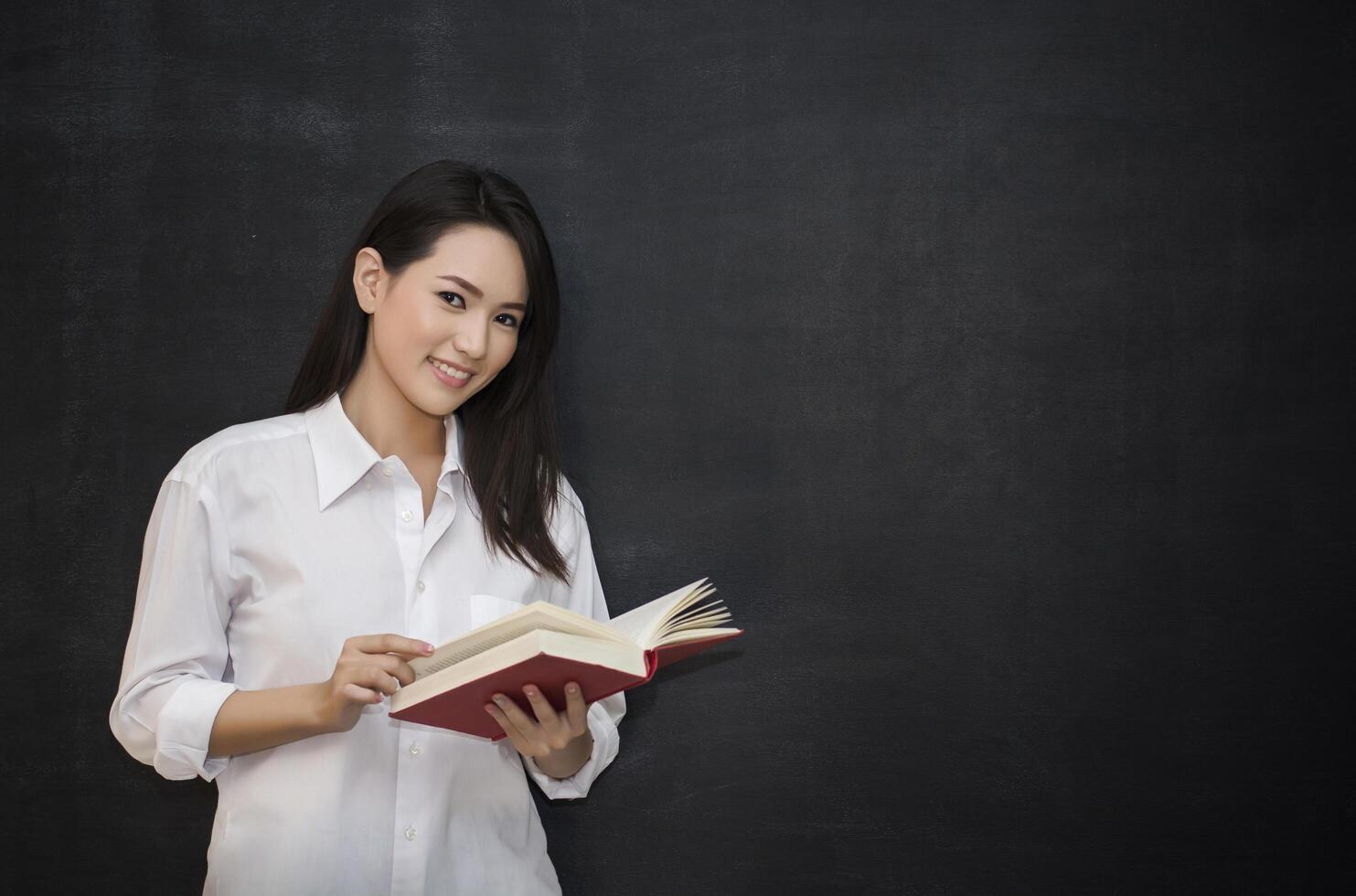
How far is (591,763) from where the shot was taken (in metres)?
1.71

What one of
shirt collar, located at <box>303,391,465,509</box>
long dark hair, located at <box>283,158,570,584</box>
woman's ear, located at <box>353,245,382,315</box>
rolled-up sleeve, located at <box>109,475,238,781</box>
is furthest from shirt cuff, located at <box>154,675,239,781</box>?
woman's ear, located at <box>353,245,382,315</box>

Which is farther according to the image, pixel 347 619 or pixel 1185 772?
pixel 1185 772

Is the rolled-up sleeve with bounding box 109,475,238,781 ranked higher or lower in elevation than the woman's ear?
lower

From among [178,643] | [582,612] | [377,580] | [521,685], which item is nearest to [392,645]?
[521,685]

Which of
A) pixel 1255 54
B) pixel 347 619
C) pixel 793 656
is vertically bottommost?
pixel 793 656

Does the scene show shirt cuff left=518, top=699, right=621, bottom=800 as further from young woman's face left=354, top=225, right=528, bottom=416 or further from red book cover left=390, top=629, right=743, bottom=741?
young woman's face left=354, top=225, right=528, bottom=416

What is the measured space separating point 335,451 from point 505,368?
325 mm

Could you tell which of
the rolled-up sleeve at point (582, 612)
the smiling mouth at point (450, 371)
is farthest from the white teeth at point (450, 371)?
the rolled-up sleeve at point (582, 612)

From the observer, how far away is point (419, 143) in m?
1.89

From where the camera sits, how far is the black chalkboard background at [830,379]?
71.6 inches

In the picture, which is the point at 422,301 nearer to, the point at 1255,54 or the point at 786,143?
the point at 786,143

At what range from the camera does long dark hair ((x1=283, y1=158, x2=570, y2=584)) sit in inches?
63.5

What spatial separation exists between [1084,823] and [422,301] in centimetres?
139

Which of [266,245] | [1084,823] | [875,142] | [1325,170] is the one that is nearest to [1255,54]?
[1325,170]
